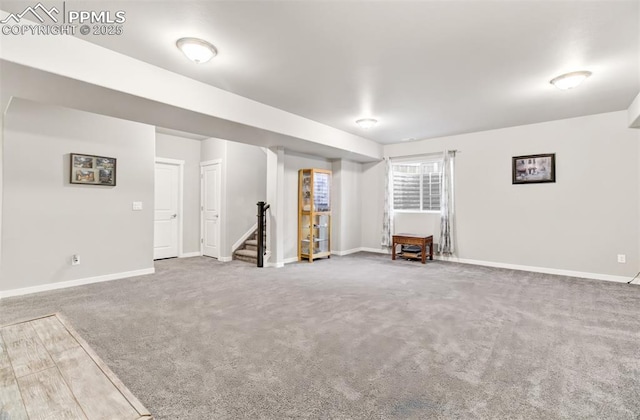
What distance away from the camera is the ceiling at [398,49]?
2.30m

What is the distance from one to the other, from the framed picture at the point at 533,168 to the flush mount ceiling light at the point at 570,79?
6.99 ft

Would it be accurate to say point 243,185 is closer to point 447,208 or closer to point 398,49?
point 447,208

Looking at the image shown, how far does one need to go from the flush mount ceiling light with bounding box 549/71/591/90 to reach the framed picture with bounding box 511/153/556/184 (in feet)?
6.99

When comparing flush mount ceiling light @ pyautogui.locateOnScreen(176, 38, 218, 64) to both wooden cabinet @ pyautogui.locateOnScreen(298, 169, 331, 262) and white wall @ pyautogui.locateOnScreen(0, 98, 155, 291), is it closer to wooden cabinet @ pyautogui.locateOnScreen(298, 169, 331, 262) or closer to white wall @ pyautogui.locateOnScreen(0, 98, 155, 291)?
white wall @ pyautogui.locateOnScreen(0, 98, 155, 291)

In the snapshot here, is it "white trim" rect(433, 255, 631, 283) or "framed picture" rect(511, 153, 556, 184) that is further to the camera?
"framed picture" rect(511, 153, 556, 184)

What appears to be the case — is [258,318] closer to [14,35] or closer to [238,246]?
[14,35]

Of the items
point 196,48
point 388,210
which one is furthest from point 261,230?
point 196,48

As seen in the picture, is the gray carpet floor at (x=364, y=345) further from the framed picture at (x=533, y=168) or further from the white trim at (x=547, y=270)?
the framed picture at (x=533, y=168)

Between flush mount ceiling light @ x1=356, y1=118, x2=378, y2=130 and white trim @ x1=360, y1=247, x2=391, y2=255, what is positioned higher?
flush mount ceiling light @ x1=356, y1=118, x2=378, y2=130

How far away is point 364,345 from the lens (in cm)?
251

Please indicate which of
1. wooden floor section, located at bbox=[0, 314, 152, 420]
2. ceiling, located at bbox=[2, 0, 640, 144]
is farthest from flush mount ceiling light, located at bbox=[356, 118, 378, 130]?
wooden floor section, located at bbox=[0, 314, 152, 420]

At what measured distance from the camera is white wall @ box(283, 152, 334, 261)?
619 centimetres

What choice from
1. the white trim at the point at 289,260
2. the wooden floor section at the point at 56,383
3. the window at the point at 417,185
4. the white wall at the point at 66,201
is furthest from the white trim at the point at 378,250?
the wooden floor section at the point at 56,383

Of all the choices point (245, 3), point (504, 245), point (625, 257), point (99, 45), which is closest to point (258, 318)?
point (245, 3)
